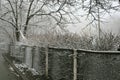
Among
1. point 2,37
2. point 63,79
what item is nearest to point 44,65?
point 63,79

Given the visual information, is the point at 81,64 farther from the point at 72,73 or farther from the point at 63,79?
the point at 63,79

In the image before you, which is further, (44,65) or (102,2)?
(44,65)

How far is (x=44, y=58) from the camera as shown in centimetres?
935

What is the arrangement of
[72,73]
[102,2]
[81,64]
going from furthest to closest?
[102,2] → [72,73] → [81,64]

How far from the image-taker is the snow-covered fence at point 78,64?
497cm

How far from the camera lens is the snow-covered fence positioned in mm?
4969

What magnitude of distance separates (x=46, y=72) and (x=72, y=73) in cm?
255

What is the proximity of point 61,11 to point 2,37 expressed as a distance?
18.7m

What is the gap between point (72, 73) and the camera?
651 centimetres

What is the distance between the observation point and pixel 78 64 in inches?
244

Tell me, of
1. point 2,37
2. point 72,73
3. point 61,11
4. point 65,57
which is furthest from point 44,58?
point 2,37

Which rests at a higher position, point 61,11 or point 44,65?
point 61,11

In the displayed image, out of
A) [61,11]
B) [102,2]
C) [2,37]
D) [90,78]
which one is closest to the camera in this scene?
[90,78]

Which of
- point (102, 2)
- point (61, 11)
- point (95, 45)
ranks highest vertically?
point (61, 11)
